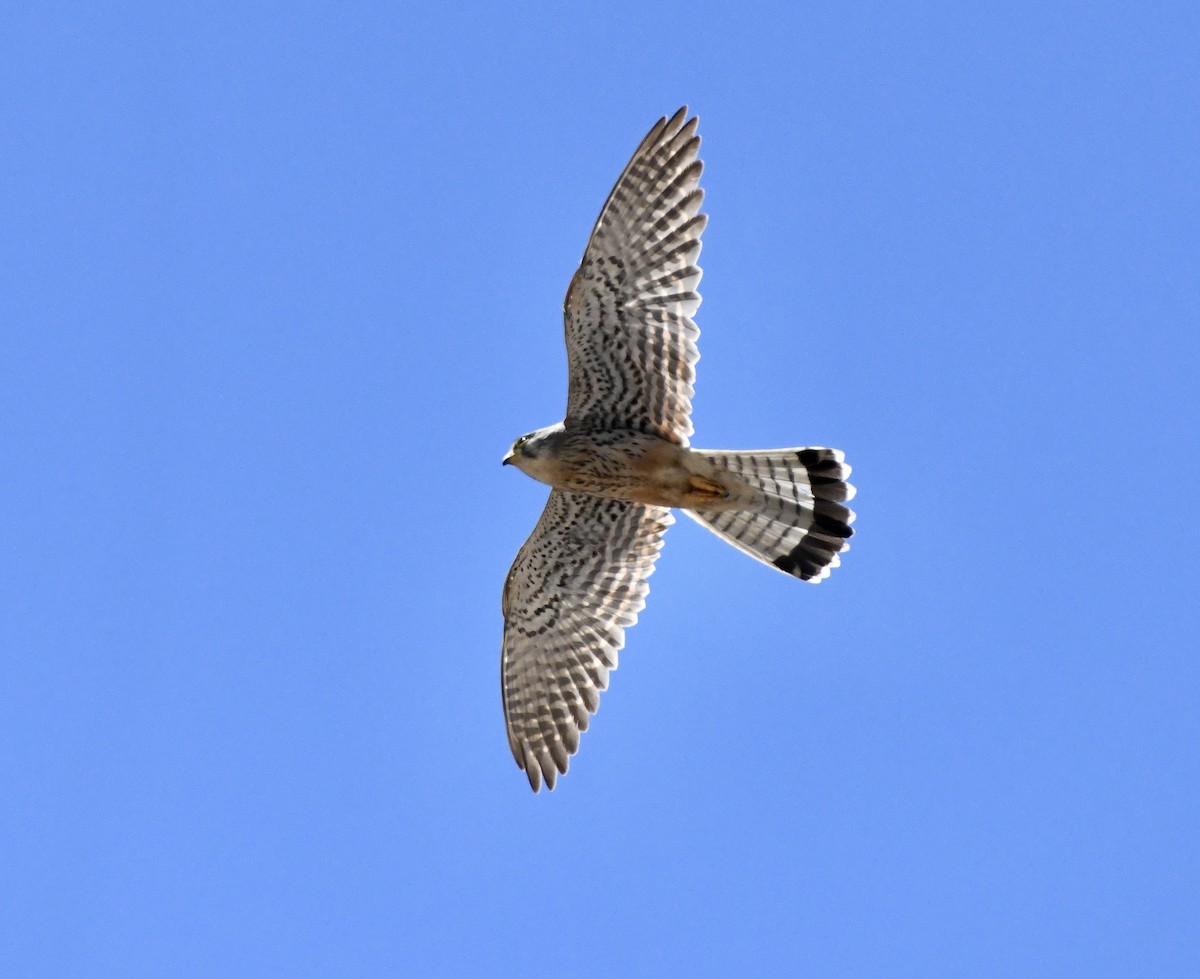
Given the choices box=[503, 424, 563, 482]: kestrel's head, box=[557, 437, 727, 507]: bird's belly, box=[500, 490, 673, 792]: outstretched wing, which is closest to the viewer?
box=[557, 437, 727, 507]: bird's belly

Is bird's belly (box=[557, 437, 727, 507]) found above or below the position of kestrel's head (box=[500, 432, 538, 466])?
below

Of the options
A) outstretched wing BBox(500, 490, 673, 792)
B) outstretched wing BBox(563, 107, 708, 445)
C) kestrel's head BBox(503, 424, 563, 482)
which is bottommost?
outstretched wing BBox(500, 490, 673, 792)

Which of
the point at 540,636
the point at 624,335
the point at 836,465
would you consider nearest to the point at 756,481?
the point at 836,465

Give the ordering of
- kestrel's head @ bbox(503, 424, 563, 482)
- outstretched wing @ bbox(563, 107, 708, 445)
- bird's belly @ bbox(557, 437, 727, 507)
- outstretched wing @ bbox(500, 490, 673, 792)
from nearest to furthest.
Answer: outstretched wing @ bbox(563, 107, 708, 445)
bird's belly @ bbox(557, 437, 727, 507)
kestrel's head @ bbox(503, 424, 563, 482)
outstretched wing @ bbox(500, 490, 673, 792)

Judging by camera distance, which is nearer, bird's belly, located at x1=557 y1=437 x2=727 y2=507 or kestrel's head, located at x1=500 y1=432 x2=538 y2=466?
bird's belly, located at x1=557 y1=437 x2=727 y2=507

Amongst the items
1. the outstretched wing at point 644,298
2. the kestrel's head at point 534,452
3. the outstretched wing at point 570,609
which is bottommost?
the outstretched wing at point 570,609

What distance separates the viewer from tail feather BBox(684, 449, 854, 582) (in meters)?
10.9

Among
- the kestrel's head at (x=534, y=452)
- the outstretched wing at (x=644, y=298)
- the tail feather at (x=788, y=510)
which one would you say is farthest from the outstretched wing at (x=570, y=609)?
the outstretched wing at (x=644, y=298)

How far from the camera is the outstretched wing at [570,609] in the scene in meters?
11.6

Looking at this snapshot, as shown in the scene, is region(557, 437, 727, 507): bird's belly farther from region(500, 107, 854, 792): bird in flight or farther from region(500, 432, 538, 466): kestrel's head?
region(500, 432, 538, 466): kestrel's head

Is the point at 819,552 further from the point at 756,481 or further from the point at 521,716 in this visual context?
the point at 521,716

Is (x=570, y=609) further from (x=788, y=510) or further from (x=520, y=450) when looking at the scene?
(x=788, y=510)

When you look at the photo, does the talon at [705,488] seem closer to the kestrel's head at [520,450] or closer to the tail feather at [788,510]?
the tail feather at [788,510]

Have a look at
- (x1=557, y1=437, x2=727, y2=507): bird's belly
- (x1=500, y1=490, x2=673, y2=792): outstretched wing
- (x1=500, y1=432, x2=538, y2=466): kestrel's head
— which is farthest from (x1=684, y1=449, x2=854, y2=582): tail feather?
(x1=500, y1=432, x2=538, y2=466): kestrel's head
